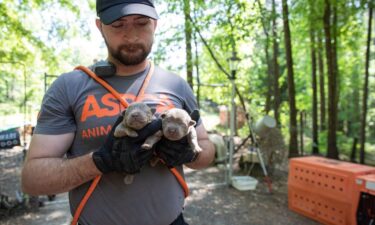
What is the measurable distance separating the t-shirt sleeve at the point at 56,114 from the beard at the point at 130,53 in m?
0.32

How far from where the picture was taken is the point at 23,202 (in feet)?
20.2

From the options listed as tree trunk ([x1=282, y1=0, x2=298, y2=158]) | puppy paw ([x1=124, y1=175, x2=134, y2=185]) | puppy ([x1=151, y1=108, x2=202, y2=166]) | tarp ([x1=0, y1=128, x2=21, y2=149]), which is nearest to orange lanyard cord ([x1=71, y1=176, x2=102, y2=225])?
puppy paw ([x1=124, y1=175, x2=134, y2=185])

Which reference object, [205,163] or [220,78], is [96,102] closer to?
[205,163]

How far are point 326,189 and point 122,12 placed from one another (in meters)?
5.13

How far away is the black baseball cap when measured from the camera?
1.64m

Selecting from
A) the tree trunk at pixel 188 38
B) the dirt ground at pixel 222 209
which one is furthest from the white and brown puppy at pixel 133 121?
the tree trunk at pixel 188 38

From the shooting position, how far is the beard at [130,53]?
67.5 inches

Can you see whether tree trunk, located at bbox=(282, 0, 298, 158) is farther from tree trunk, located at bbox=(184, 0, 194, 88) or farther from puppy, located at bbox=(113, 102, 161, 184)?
puppy, located at bbox=(113, 102, 161, 184)

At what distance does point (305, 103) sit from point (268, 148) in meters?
8.88

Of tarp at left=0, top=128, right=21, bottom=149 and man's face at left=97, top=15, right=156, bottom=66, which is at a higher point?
man's face at left=97, top=15, right=156, bottom=66

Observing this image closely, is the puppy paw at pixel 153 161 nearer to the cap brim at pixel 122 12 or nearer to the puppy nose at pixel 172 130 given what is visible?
the puppy nose at pixel 172 130

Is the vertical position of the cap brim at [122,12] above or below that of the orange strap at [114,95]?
above

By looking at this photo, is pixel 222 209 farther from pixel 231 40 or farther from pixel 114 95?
pixel 114 95

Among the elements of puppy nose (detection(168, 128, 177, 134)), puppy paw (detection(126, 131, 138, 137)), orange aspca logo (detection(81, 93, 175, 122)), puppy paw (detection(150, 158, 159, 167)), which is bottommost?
puppy paw (detection(150, 158, 159, 167))
